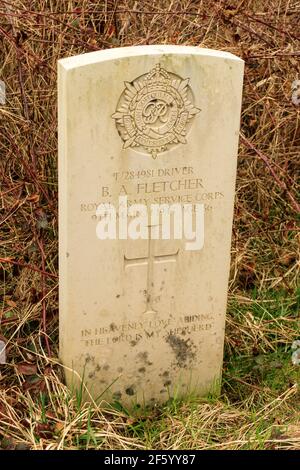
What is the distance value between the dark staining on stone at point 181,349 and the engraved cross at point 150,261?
0.18 metres

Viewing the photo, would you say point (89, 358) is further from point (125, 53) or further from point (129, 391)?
point (125, 53)

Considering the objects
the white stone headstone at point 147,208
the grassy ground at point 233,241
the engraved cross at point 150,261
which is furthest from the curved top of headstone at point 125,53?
the grassy ground at point 233,241

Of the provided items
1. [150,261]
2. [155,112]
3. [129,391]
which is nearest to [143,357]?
[129,391]

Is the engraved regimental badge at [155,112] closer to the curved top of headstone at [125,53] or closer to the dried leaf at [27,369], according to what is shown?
the curved top of headstone at [125,53]

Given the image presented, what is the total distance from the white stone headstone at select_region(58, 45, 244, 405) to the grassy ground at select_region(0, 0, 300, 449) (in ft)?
0.61

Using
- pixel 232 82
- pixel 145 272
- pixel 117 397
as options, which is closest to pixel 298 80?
pixel 232 82

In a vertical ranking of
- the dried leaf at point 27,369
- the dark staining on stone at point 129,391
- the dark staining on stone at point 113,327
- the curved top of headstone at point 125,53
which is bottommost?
the dark staining on stone at point 129,391

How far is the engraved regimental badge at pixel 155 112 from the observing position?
2547mm

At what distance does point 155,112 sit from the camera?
8.59 ft

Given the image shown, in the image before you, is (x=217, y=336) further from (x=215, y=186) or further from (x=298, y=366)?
(x=215, y=186)

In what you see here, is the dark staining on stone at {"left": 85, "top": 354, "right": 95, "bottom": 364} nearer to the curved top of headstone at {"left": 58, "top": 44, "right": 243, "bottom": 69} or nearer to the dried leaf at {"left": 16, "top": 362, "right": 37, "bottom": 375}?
the dried leaf at {"left": 16, "top": 362, "right": 37, "bottom": 375}

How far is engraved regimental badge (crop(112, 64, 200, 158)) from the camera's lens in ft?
8.36

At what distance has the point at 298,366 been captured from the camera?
11.0 ft

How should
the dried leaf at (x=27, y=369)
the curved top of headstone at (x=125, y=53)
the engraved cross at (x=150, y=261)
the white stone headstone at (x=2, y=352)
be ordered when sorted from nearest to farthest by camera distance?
the curved top of headstone at (x=125, y=53) → the engraved cross at (x=150, y=261) → the dried leaf at (x=27, y=369) → the white stone headstone at (x=2, y=352)
